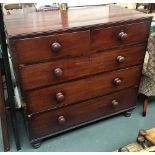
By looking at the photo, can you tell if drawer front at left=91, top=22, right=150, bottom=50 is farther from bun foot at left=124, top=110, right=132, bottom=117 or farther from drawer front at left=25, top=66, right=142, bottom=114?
bun foot at left=124, top=110, right=132, bottom=117

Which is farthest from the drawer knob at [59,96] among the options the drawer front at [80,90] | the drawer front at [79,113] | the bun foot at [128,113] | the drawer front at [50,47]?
the bun foot at [128,113]

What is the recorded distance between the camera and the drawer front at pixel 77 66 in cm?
131

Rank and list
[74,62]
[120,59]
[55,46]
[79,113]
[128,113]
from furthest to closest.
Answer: [128,113]
[79,113]
[120,59]
[74,62]
[55,46]

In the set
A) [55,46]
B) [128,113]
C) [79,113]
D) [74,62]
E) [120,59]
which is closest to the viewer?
[55,46]

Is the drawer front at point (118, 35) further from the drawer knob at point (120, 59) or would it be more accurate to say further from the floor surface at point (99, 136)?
the floor surface at point (99, 136)

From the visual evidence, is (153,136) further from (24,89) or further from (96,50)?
(24,89)

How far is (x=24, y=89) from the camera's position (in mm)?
1331

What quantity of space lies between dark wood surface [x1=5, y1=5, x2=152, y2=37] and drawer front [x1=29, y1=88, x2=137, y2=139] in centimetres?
56

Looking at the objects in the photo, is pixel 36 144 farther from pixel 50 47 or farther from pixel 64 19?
pixel 64 19

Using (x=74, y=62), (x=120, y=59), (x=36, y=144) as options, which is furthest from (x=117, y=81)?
(x=36, y=144)

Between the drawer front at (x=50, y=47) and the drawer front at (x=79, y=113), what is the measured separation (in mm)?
412

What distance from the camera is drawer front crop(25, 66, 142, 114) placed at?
1414 mm

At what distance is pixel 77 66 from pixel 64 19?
302mm

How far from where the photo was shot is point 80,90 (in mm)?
1526
